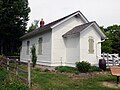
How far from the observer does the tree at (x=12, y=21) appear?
36.9m

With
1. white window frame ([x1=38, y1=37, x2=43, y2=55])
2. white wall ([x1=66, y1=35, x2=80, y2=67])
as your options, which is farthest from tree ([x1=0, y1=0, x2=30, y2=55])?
white wall ([x1=66, y1=35, x2=80, y2=67])

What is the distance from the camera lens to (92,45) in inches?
798

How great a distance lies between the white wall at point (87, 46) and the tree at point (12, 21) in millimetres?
19920

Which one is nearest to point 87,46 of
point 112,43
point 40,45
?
point 40,45

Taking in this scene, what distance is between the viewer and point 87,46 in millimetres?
19859

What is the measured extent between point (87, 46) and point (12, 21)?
20994 mm

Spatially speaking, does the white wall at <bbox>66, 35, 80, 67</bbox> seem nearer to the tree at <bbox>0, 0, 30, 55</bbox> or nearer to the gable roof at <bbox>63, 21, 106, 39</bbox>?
the gable roof at <bbox>63, 21, 106, 39</bbox>

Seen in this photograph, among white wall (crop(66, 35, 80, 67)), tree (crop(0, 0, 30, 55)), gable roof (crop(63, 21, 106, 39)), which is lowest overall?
white wall (crop(66, 35, 80, 67))

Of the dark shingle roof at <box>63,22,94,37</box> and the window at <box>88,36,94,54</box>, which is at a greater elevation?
the dark shingle roof at <box>63,22,94,37</box>

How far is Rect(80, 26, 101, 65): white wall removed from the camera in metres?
19.6

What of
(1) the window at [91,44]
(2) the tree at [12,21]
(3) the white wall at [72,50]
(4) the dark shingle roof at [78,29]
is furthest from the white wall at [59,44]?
(2) the tree at [12,21]

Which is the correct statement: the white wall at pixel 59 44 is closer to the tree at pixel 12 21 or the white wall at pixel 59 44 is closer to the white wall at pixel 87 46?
the white wall at pixel 87 46

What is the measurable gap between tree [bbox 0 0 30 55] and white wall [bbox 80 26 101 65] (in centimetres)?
1992

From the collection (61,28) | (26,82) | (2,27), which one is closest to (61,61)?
(61,28)
